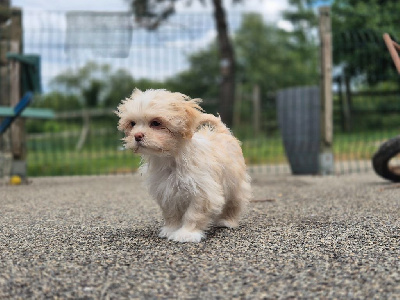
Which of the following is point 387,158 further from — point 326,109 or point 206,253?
point 206,253

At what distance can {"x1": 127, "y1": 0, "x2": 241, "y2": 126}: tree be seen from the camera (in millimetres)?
10180

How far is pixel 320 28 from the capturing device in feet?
26.8

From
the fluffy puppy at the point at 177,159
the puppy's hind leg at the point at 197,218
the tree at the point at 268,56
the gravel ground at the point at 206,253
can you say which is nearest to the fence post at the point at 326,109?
the gravel ground at the point at 206,253

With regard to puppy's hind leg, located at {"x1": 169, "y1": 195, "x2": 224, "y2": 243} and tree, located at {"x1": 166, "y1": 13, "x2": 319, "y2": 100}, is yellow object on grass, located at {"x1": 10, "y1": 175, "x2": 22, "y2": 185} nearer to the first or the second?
puppy's hind leg, located at {"x1": 169, "y1": 195, "x2": 224, "y2": 243}

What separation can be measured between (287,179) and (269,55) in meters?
17.0

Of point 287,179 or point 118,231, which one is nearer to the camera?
point 118,231

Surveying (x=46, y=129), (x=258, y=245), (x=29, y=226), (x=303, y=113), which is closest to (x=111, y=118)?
(x=46, y=129)

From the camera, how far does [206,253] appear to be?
294 centimetres

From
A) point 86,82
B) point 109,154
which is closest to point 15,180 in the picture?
point 109,154

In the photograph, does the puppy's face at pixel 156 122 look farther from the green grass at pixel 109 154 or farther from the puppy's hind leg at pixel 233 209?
the green grass at pixel 109 154

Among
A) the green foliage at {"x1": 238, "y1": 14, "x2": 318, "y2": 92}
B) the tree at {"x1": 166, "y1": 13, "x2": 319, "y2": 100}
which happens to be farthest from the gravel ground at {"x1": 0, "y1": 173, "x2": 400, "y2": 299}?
the green foliage at {"x1": 238, "y1": 14, "x2": 318, "y2": 92}

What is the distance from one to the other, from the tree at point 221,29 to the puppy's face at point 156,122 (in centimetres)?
606

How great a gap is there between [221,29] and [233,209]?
10157 millimetres

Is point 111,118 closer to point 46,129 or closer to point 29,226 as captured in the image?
point 46,129
